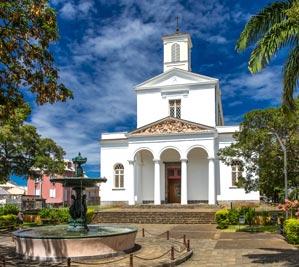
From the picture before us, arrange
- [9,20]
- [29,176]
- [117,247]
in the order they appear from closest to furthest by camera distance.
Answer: [9,20] → [117,247] → [29,176]

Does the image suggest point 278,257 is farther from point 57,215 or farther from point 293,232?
point 57,215

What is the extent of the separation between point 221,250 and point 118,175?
1011 inches

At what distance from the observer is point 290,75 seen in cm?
1414

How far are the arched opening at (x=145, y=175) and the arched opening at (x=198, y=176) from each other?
354cm

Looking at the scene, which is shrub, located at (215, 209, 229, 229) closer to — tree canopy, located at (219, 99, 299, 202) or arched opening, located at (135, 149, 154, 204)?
tree canopy, located at (219, 99, 299, 202)

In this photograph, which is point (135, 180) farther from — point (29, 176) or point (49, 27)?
point (49, 27)

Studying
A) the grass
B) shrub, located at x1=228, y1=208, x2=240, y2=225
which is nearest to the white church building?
shrub, located at x1=228, y1=208, x2=240, y2=225

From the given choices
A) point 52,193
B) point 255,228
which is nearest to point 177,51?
point 255,228

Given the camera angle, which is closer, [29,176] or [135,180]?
[29,176]

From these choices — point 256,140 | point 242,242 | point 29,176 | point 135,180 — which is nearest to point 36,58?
point 242,242

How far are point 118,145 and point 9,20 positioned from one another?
3165 cm

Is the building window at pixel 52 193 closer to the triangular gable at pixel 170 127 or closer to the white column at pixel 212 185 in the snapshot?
the triangular gable at pixel 170 127

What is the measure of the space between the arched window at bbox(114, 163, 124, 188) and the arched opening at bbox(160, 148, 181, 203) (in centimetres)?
408

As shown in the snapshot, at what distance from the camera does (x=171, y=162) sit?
1646 inches
